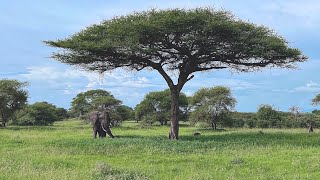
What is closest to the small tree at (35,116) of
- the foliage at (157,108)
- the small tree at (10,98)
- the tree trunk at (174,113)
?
the small tree at (10,98)

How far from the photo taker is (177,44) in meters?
29.7

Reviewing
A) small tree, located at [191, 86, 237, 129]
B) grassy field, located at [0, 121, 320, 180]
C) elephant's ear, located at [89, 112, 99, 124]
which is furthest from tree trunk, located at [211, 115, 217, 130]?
grassy field, located at [0, 121, 320, 180]

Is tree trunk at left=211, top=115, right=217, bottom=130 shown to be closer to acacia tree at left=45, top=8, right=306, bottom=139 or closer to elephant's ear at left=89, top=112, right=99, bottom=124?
acacia tree at left=45, top=8, right=306, bottom=139

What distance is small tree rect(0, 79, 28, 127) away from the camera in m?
55.7

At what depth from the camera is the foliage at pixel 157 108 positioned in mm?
65438

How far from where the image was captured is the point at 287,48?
29.9 metres

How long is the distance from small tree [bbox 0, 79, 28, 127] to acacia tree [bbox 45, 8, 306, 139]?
26.6 m

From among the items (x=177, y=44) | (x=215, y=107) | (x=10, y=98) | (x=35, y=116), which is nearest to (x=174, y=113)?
(x=177, y=44)

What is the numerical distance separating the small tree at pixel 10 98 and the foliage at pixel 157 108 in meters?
18.0

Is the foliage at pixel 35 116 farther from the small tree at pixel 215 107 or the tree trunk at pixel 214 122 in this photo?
the tree trunk at pixel 214 122

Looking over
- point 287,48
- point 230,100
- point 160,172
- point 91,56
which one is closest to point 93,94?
point 230,100

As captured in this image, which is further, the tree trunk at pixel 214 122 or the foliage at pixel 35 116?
the foliage at pixel 35 116

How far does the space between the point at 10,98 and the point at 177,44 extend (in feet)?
111

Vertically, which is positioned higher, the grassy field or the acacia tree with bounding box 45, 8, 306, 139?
the acacia tree with bounding box 45, 8, 306, 139
